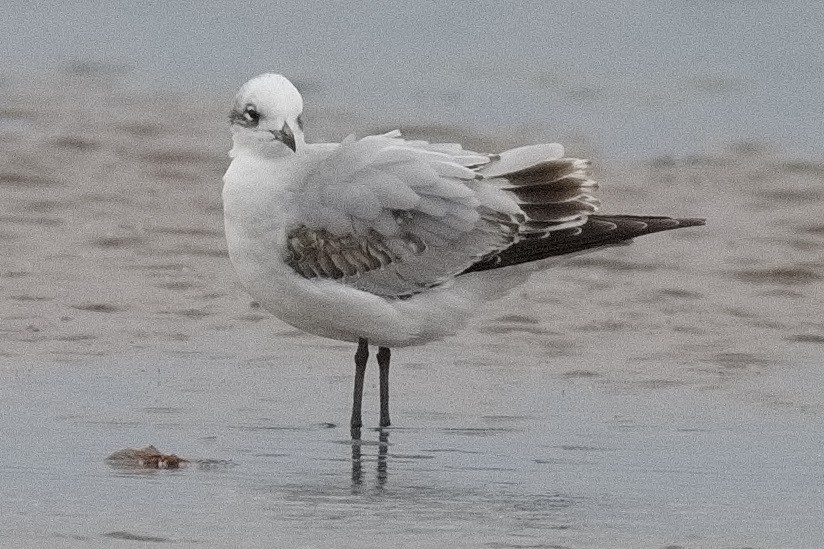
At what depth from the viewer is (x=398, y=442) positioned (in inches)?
322

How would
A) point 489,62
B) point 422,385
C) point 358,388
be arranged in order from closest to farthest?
point 358,388, point 422,385, point 489,62

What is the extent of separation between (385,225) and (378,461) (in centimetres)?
116

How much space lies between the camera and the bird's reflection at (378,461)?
296 inches

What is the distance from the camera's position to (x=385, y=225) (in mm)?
8648

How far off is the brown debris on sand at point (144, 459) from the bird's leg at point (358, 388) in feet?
2.95

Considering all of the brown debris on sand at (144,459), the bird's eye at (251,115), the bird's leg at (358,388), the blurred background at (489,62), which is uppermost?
the blurred background at (489,62)

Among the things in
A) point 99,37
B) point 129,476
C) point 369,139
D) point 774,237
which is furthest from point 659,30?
point 129,476

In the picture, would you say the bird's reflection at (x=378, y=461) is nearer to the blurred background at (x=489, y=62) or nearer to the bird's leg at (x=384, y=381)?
the bird's leg at (x=384, y=381)

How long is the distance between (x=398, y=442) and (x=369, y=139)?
1.24 meters

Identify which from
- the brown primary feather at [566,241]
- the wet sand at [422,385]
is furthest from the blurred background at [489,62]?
the brown primary feather at [566,241]

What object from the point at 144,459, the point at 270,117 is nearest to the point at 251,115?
the point at 270,117

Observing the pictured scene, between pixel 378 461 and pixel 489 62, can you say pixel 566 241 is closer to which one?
pixel 378 461

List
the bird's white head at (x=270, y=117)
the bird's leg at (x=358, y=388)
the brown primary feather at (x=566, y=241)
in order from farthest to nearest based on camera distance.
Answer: the brown primary feather at (x=566, y=241) → the bird's white head at (x=270, y=117) → the bird's leg at (x=358, y=388)

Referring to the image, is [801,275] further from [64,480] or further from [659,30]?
[659,30]
